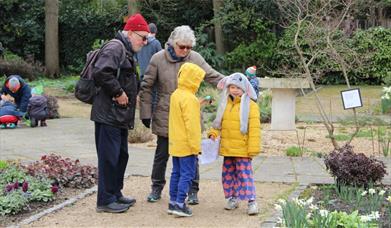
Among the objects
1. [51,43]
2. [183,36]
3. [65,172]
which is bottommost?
[65,172]

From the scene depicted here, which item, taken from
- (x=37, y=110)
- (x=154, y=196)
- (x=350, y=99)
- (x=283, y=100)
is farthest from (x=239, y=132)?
(x=37, y=110)

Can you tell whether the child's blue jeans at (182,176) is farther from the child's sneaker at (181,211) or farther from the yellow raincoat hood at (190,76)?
the yellow raincoat hood at (190,76)

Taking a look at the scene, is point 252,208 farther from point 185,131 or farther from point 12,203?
point 12,203

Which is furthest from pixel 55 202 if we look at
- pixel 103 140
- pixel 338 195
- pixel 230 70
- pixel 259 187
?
pixel 230 70

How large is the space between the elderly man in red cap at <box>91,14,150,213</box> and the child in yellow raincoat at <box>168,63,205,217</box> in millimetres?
469

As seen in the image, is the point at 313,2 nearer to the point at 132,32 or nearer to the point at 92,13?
the point at 132,32

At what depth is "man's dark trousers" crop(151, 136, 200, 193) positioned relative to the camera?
692 cm

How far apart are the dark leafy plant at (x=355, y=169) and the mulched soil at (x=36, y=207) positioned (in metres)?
2.84

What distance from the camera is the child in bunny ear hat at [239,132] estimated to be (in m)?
6.46

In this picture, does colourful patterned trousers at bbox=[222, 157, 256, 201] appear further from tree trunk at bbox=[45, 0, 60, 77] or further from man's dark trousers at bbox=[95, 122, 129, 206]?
tree trunk at bbox=[45, 0, 60, 77]

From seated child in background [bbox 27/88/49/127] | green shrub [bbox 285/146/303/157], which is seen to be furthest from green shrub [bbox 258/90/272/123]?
seated child in background [bbox 27/88/49/127]

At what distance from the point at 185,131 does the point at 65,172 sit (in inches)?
84.7

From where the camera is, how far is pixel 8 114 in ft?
44.4

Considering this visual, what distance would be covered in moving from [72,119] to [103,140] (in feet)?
28.9
